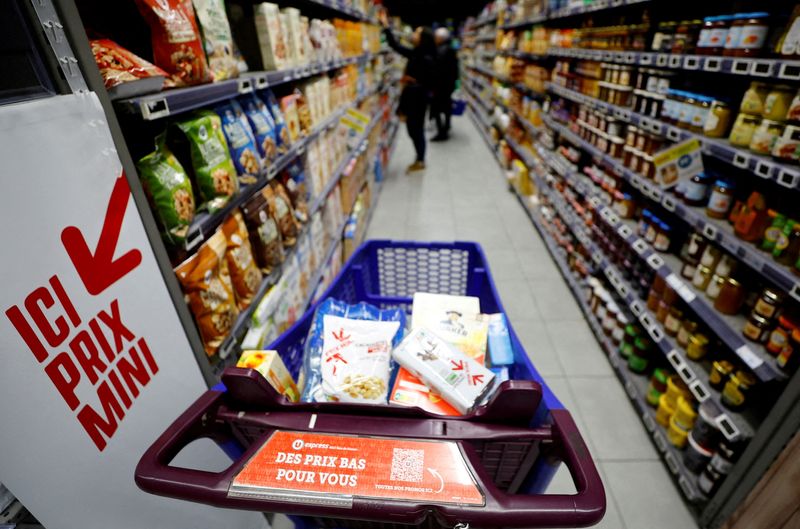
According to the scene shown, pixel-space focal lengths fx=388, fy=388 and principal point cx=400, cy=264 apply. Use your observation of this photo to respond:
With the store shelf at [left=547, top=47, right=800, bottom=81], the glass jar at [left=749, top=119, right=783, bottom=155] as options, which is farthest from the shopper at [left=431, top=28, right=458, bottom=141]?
the glass jar at [left=749, top=119, right=783, bottom=155]

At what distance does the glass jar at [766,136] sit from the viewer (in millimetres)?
1297

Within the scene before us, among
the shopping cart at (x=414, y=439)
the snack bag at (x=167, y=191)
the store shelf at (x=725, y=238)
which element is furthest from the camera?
the store shelf at (x=725, y=238)

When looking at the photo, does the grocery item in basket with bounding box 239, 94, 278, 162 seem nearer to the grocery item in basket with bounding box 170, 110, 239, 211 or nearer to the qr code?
the grocery item in basket with bounding box 170, 110, 239, 211

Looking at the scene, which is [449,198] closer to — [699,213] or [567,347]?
[567,347]

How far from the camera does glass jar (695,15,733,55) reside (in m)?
1.48

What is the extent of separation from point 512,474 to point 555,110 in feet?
11.4

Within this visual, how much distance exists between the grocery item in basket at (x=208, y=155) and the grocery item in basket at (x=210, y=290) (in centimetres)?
12

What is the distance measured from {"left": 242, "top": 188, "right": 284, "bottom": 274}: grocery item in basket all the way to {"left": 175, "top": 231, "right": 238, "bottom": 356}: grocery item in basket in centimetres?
21

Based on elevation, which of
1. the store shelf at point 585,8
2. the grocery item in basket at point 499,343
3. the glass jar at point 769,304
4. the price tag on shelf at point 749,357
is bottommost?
the price tag on shelf at point 749,357

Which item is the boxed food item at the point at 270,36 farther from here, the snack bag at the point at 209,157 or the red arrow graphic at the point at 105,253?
the red arrow graphic at the point at 105,253

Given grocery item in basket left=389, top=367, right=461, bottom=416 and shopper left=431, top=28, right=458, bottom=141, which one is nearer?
grocery item in basket left=389, top=367, right=461, bottom=416

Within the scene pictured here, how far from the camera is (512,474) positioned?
2.63 feet

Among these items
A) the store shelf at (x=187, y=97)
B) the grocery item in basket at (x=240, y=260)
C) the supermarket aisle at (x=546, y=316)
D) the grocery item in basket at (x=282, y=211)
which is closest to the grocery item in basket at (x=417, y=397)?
the grocery item in basket at (x=240, y=260)

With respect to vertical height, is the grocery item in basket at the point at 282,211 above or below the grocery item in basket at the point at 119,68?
below
